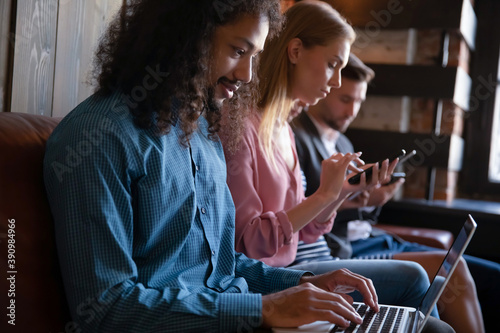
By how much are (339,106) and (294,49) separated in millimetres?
667

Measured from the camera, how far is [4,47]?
1.14 metres

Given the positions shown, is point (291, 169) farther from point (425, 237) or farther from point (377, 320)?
point (425, 237)

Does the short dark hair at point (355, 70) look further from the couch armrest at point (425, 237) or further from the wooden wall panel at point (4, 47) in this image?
the wooden wall panel at point (4, 47)

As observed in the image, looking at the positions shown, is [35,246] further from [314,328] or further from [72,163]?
[314,328]

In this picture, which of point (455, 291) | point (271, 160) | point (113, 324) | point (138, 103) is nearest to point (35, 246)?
point (113, 324)

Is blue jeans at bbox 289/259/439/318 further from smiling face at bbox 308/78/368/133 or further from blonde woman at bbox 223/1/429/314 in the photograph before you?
smiling face at bbox 308/78/368/133

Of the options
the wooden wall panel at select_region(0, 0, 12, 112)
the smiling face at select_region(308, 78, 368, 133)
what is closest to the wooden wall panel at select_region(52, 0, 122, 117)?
the wooden wall panel at select_region(0, 0, 12, 112)

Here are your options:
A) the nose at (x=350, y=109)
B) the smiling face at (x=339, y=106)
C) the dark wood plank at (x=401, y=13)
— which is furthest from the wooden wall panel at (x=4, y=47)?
the dark wood plank at (x=401, y=13)

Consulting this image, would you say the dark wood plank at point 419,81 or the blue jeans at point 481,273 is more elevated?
the dark wood plank at point 419,81

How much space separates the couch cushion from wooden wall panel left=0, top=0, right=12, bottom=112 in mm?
200

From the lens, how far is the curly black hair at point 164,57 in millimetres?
1012

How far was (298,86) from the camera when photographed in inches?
69.4

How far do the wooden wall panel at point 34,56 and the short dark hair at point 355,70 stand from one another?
134 centimetres

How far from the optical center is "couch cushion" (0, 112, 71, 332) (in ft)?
2.90
